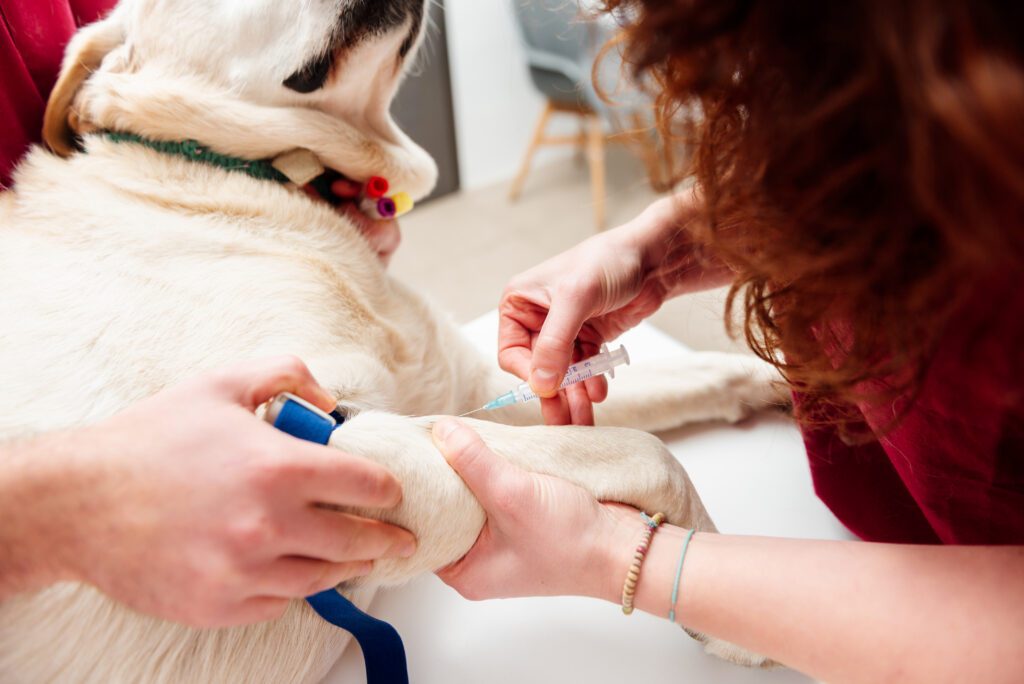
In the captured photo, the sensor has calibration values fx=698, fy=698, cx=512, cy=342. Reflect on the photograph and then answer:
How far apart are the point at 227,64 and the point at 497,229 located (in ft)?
7.05

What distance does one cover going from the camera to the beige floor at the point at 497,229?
2836 millimetres

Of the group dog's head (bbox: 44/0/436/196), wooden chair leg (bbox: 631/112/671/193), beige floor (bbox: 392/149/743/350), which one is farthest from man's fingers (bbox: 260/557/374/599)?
beige floor (bbox: 392/149/743/350)

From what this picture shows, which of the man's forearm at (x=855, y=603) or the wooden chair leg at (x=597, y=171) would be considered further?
the wooden chair leg at (x=597, y=171)

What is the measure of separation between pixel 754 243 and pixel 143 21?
100 centimetres

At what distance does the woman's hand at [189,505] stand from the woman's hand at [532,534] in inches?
7.1

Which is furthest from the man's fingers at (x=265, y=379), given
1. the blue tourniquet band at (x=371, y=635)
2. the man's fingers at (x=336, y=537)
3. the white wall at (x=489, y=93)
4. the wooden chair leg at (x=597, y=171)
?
the white wall at (x=489, y=93)

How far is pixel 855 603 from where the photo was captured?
25.1 inches

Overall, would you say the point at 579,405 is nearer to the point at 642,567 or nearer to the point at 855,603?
the point at 642,567

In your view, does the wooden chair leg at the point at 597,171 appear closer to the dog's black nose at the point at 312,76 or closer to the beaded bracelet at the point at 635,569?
the dog's black nose at the point at 312,76

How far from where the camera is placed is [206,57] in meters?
1.07

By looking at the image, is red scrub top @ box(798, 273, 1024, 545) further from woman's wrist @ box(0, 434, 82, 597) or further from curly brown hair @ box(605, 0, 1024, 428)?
woman's wrist @ box(0, 434, 82, 597)

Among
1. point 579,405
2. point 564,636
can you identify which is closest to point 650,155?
point 579,405

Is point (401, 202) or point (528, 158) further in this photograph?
point (528, 158)

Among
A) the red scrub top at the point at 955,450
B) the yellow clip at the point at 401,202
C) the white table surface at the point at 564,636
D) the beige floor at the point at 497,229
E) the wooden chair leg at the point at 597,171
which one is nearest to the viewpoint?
the red scrub top at the point at 955,450
